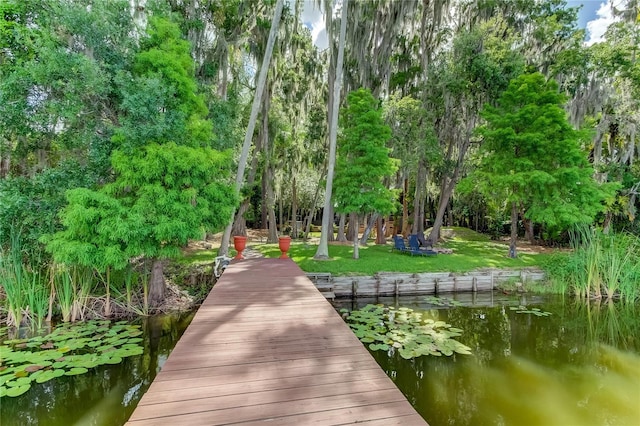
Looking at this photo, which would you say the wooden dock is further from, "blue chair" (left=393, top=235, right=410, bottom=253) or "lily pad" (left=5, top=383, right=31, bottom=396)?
"blue chair" (left=393, top=235, right=410, bottom=253)

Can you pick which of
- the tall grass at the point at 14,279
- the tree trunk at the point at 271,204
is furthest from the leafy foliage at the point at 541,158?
the tall grass at the point at 14,279

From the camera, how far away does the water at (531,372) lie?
3549mm

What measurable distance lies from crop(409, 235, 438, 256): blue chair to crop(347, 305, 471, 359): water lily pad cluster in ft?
13.2

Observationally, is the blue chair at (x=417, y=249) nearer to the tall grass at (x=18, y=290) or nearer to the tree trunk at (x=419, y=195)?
the tree trunk at (x=419, y=195)

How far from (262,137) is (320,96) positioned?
4.19 meters

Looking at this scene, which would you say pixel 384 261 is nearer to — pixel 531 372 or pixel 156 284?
pixel 531 372

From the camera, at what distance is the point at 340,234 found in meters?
15.0

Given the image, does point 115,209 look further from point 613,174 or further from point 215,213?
point 613,174

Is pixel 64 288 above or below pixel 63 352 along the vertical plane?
above

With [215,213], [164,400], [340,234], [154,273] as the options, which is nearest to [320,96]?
[340,234]

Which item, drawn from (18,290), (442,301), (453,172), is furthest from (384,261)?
(18,290)

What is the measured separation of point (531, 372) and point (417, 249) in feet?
21.9

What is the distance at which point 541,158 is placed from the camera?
1026cm

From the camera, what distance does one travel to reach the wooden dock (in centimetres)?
192
